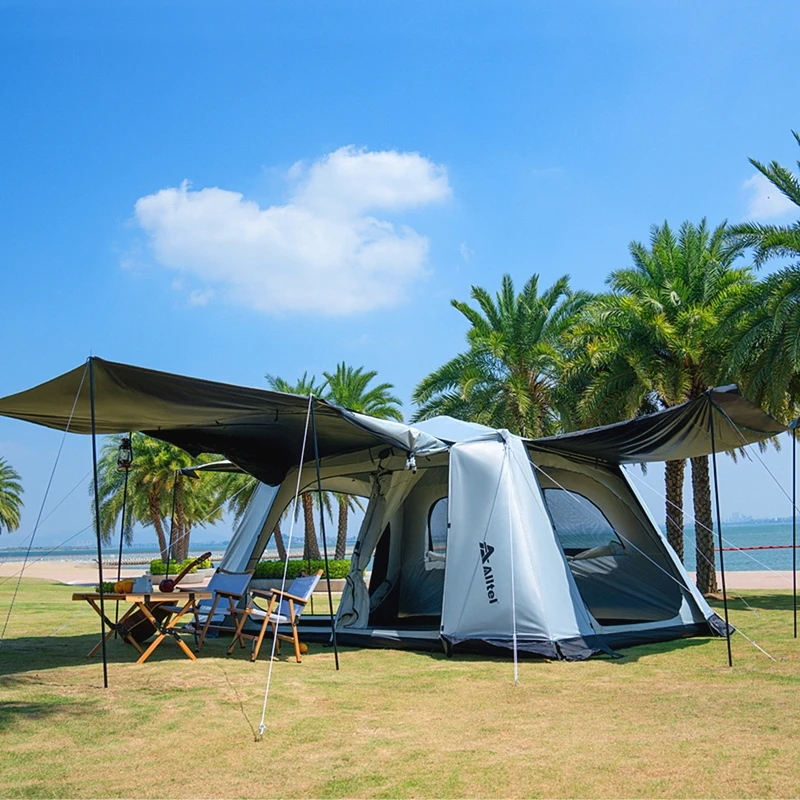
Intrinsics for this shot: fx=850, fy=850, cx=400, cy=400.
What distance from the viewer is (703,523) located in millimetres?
15328

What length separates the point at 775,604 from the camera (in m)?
13.5

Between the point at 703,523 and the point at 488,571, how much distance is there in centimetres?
821

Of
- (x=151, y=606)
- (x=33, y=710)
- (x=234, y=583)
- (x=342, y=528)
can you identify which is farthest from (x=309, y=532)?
(x=33, y=710)

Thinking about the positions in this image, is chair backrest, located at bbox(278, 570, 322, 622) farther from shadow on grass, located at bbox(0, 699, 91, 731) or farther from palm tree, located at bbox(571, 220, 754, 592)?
palm tree, located at bbox(571, 220, 754, 592)

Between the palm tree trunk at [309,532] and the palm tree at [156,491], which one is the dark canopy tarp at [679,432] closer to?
the palm tree trunk at [309,532]

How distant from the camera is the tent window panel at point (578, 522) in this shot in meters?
10.1

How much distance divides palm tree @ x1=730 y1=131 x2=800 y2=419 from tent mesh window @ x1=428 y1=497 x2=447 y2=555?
5390 millimetres

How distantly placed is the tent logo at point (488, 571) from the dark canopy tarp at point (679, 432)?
127 centimetres

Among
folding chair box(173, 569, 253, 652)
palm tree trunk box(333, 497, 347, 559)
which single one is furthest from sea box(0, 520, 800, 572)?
palm tree trunk box(333, 497, 347, 559)

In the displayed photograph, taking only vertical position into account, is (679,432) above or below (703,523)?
above

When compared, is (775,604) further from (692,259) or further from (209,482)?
(209,482)

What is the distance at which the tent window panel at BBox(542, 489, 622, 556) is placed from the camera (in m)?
10.1

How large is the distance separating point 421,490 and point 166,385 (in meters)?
4.73

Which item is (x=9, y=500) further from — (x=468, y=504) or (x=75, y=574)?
(x=468, y=504)
